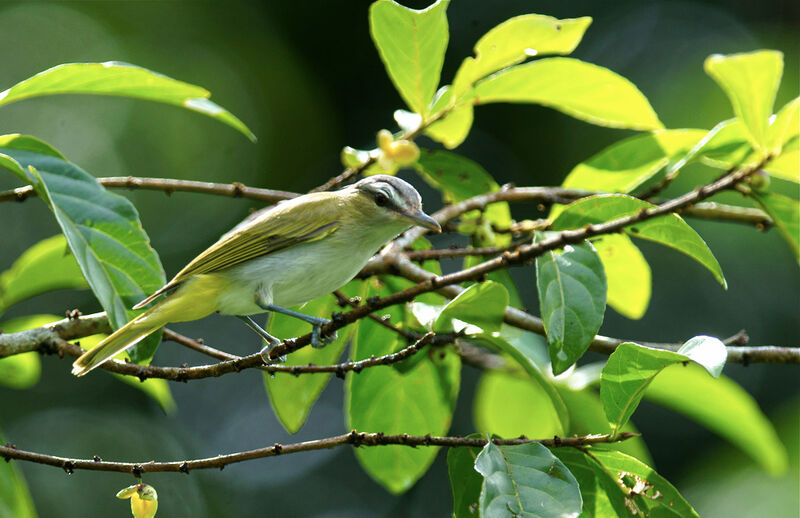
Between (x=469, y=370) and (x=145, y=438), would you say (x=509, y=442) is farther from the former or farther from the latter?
(x=145, y=438)

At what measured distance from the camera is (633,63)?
7.25 m

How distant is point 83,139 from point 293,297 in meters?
5.82

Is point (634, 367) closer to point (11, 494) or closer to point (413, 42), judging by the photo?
point (413, 42)

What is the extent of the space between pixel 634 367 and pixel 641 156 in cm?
98

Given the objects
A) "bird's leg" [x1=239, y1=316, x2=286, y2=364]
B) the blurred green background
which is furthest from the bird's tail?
the blurred green background

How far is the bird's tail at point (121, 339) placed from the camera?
185cm

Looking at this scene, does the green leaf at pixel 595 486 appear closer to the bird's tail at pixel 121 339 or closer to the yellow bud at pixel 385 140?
the yellow bud at pixel 385 140

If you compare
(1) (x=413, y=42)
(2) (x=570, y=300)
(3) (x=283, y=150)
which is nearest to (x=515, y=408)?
(2) (x=570, y=300)

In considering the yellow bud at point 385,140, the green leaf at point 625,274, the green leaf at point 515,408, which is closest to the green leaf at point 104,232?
the yellow bud at point 385,140

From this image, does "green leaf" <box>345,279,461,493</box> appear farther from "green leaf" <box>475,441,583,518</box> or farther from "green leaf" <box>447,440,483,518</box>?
"green leaf" <box>475,441,583,518</box>

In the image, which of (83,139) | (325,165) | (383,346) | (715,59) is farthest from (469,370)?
(715,59)

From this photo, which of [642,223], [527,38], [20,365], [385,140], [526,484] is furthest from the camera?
[20,365]

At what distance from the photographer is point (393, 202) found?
2.29 meters

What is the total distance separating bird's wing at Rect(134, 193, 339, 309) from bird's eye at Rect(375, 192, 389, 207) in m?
0.13
